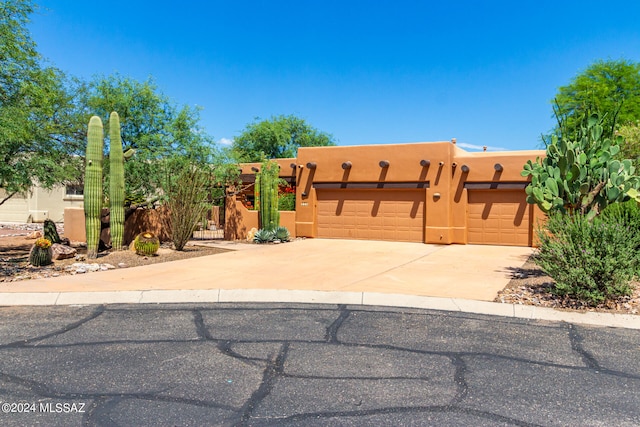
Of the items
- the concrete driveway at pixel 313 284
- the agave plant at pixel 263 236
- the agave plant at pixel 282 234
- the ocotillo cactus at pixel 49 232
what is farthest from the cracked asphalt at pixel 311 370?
the agave plant at pixel 282 234

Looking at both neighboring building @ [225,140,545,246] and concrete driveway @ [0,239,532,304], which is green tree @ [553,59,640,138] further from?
concrete driveway @ [0,239,532,304]

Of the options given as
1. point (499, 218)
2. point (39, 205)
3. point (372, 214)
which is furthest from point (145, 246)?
point (39, 205)

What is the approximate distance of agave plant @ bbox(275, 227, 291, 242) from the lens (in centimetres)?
2028

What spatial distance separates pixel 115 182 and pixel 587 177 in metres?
13.1

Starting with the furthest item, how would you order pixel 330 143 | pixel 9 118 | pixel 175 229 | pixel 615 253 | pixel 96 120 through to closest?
1. pixel 330 143
2. pixel 175 229
3. pixel 96 120
4. pixel 9 118
5. pixel 615 253

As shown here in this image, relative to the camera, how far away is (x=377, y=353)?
5.50m

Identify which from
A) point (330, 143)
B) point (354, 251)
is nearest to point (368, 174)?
point (354, 251)

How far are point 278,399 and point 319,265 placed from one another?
8.69 m

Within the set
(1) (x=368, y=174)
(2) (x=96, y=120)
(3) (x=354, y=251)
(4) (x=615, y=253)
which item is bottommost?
(3) (x=354, y=251)

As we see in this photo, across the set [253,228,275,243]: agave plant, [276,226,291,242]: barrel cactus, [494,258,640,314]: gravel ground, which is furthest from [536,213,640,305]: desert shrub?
[276,226,291,242]: barrel cactus

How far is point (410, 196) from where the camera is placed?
67.9ft

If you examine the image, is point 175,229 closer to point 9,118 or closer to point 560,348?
point 9,118

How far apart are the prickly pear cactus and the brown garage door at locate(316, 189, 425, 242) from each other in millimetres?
9408

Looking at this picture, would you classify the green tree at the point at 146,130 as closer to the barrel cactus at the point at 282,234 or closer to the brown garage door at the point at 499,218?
the barrel cactus at the point at 282,234
